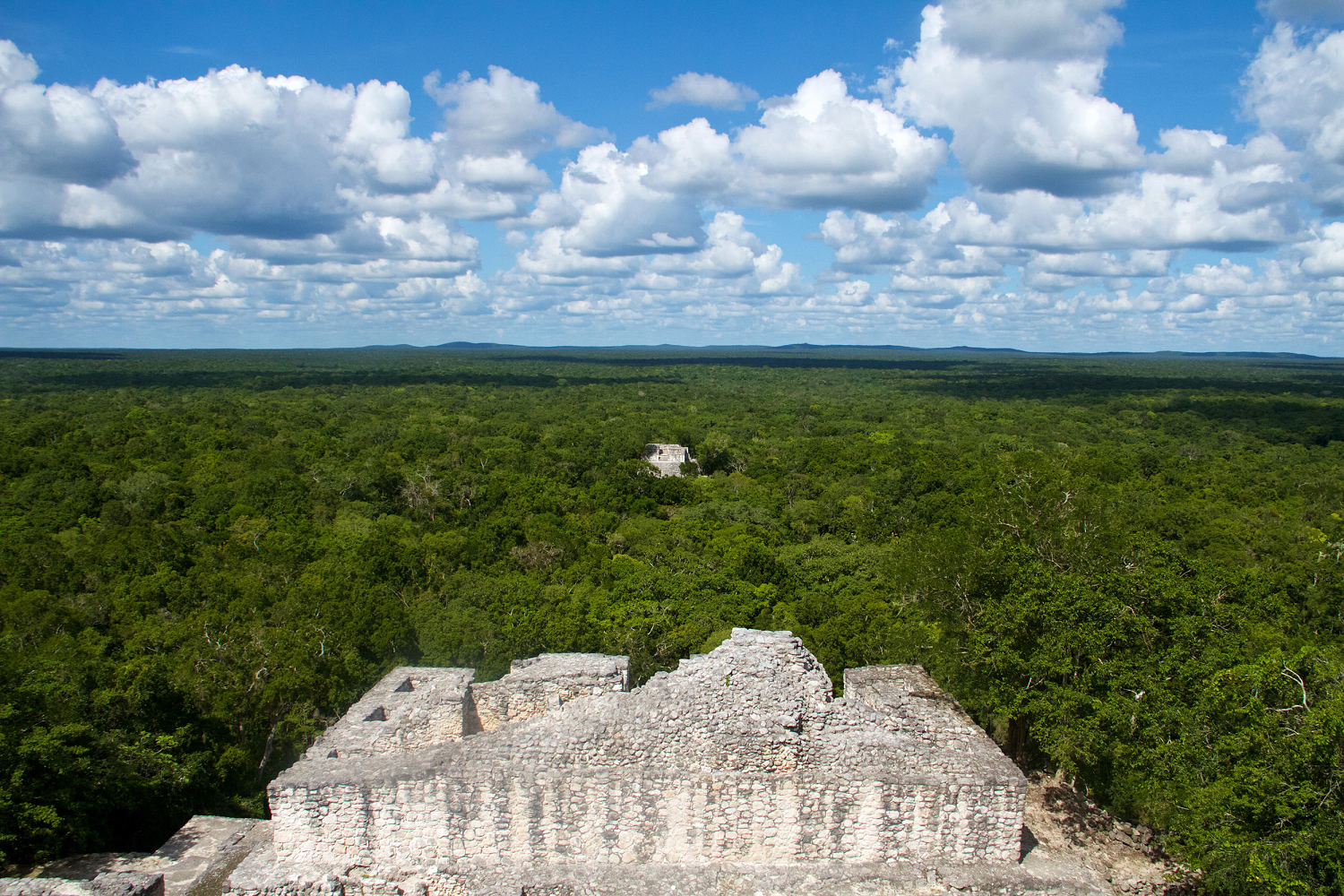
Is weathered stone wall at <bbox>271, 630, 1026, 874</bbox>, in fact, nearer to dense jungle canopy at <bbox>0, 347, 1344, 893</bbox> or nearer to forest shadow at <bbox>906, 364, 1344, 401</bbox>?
dense jungle canopy at <bbox>0, 347, 1344, 893</bbox>

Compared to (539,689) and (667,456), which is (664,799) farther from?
(667,456)

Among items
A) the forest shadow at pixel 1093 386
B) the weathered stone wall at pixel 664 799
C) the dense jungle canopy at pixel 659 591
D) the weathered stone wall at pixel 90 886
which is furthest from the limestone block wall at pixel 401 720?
the forest shadow at pixel 1093 386

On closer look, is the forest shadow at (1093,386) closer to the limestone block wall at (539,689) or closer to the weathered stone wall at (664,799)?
the limestone block wall at (539,689)

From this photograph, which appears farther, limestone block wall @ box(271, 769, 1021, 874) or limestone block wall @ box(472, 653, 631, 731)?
limestone block wall @ box(472, 653, 631, 731)

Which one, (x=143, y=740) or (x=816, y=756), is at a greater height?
(x=816, y=756)

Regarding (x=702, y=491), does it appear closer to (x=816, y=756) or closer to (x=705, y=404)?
(x=816, y=756)

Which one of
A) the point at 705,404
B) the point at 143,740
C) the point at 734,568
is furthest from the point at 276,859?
the point at 705,404

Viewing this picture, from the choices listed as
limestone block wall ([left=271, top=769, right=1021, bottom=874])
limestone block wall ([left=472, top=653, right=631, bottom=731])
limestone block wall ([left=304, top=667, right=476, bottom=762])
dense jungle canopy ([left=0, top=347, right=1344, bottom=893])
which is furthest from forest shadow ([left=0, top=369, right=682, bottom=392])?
limestone block wall ([left=271, top=769, right=1021, bottom=874])
